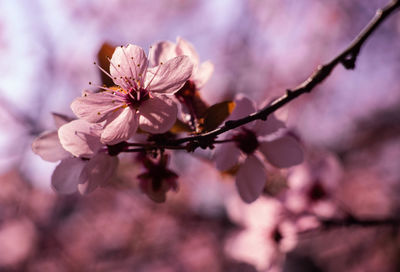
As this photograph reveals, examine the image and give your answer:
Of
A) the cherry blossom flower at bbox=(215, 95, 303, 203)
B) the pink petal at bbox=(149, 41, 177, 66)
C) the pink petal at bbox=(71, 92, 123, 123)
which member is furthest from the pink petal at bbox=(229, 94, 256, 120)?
the pink petal at bbox=(71, 92, 123, 123)

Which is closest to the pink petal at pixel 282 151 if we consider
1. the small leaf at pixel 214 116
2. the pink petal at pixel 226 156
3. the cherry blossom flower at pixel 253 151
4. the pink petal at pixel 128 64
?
the cherry blossom flower at pixel 253 151

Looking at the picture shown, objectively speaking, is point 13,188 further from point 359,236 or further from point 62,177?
point 62,177

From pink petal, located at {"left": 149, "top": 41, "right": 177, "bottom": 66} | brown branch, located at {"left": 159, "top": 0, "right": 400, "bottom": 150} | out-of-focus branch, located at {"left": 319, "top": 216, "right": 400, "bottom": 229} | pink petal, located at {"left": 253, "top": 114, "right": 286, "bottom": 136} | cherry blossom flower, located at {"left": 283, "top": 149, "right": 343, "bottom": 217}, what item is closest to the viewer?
brown branch, located at {"left": 159, "top": 0, "right": 400, "bottom": 150}

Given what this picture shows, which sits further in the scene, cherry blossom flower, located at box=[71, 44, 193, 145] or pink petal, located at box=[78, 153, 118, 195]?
pink petal, located at box=[78, 153, 118, 195]

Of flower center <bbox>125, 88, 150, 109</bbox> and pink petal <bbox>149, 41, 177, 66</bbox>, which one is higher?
pink petal <bbox>149, 41, 177, 66</bbox>

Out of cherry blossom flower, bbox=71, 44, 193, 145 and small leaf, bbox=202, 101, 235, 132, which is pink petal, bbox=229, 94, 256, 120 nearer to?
small leaf, bbox=202, 101, 235, 132

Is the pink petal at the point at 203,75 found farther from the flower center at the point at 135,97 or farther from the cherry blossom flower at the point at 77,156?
the cherry blossom flower at the point at 77,156

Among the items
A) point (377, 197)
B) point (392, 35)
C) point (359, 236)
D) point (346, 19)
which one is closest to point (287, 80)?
point (346, 19)

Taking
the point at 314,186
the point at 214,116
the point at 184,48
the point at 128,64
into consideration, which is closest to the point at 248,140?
the point at 214,116

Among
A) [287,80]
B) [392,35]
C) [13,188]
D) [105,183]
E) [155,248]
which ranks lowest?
[105,183]
